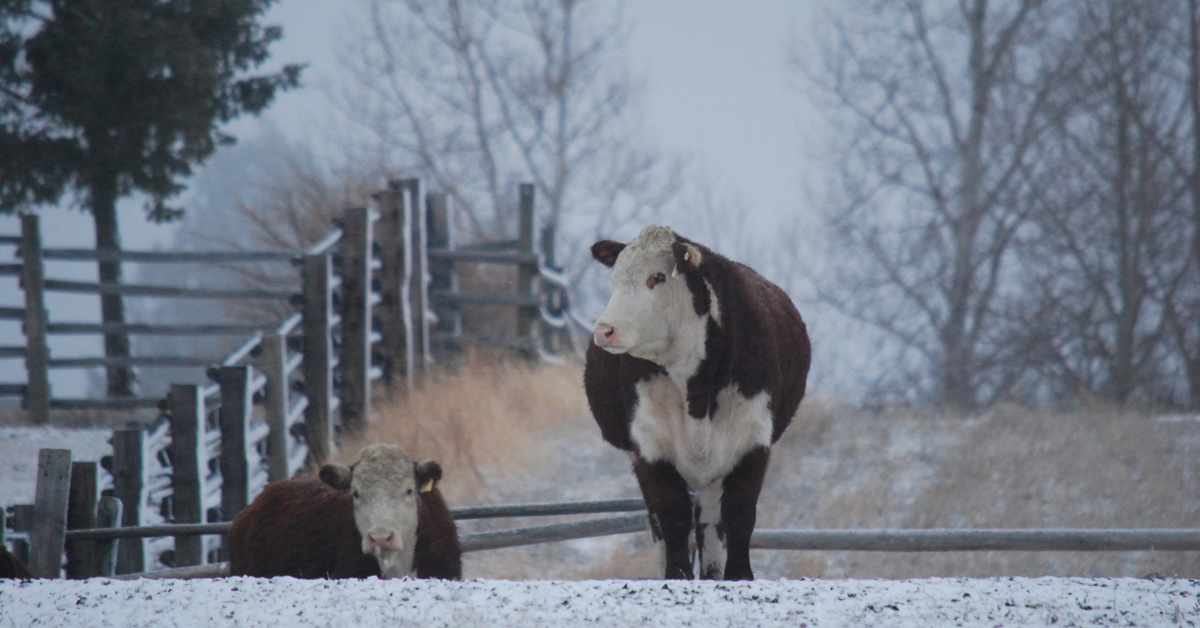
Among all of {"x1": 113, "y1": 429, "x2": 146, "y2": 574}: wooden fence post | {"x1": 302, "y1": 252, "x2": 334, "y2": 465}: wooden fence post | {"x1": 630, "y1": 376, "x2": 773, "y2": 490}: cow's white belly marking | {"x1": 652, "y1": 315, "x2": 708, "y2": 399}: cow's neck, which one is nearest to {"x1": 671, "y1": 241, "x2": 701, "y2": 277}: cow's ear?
{"x1": 652, "y1": 315, "x2": 708, "y2": 399}: cow's neck

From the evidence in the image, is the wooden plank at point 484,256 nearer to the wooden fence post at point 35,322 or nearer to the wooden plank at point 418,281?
the wooden plank at point 418,281

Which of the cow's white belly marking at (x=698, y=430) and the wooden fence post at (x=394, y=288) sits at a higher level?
the wooden fence post at (x=394, y=288)

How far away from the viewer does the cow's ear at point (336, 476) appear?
3.75m

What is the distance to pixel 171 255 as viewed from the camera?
30.2 ft

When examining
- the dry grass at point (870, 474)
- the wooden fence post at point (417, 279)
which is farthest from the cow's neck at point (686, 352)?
the wooden fence post at point (417, 279)

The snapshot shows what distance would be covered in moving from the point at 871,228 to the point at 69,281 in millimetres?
9517

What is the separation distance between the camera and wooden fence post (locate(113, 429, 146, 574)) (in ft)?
16.3

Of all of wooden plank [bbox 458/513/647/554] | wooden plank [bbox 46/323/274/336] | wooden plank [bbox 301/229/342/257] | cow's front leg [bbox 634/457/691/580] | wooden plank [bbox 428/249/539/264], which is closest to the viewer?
cow's front leg [bbox 634/457/691/580]

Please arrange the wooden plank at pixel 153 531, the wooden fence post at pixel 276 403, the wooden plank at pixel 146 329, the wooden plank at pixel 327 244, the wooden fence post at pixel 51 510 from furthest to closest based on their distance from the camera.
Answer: the wooden plank at pixel 146 329 < the wooden plank at pixel 327 244 < the wooden fence post at pixel 276 403 < the wooden plank at pixel 153 531 < the wooden fence post at pixel 51 510

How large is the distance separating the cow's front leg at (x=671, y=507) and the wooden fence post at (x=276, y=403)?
3.62 meters

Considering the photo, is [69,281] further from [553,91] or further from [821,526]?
[553,91]

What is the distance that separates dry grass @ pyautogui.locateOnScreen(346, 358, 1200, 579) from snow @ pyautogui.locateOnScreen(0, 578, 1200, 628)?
319 cm

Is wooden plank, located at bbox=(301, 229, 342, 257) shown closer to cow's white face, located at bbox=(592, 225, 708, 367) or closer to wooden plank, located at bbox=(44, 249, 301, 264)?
wooden plank, located at bbox=(44, 249, 301, 264)

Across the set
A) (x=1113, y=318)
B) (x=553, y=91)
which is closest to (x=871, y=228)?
(x=1113, y=318)
